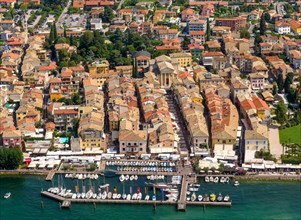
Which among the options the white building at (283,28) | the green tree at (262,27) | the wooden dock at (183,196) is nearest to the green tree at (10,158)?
the wooden dock at (183,196)

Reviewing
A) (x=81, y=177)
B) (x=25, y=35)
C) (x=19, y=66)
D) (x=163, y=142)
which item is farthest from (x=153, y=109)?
(x=25, y=35)

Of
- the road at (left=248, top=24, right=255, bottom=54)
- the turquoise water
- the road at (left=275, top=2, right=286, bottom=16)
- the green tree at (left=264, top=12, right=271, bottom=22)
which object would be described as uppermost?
the road at (left=275, top=2, right=286, bottom=16)

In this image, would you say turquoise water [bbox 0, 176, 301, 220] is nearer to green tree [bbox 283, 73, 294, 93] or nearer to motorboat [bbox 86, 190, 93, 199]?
motorboat [bbox 86, 190, 93, 199]

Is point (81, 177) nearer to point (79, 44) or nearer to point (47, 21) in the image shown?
point (79, 44)

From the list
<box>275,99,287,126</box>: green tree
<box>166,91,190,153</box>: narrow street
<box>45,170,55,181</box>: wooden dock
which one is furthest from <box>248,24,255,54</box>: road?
<box>45,170,55,181</box>: wooden dock

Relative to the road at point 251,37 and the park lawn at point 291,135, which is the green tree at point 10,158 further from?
the road at point 251,37

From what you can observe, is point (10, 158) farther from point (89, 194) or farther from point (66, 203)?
point (89, 194)

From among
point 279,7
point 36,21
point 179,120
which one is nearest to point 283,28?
point 279,7

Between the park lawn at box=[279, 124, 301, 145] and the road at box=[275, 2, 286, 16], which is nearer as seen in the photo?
the park lawn at box=[279, 124, 301, 145]
